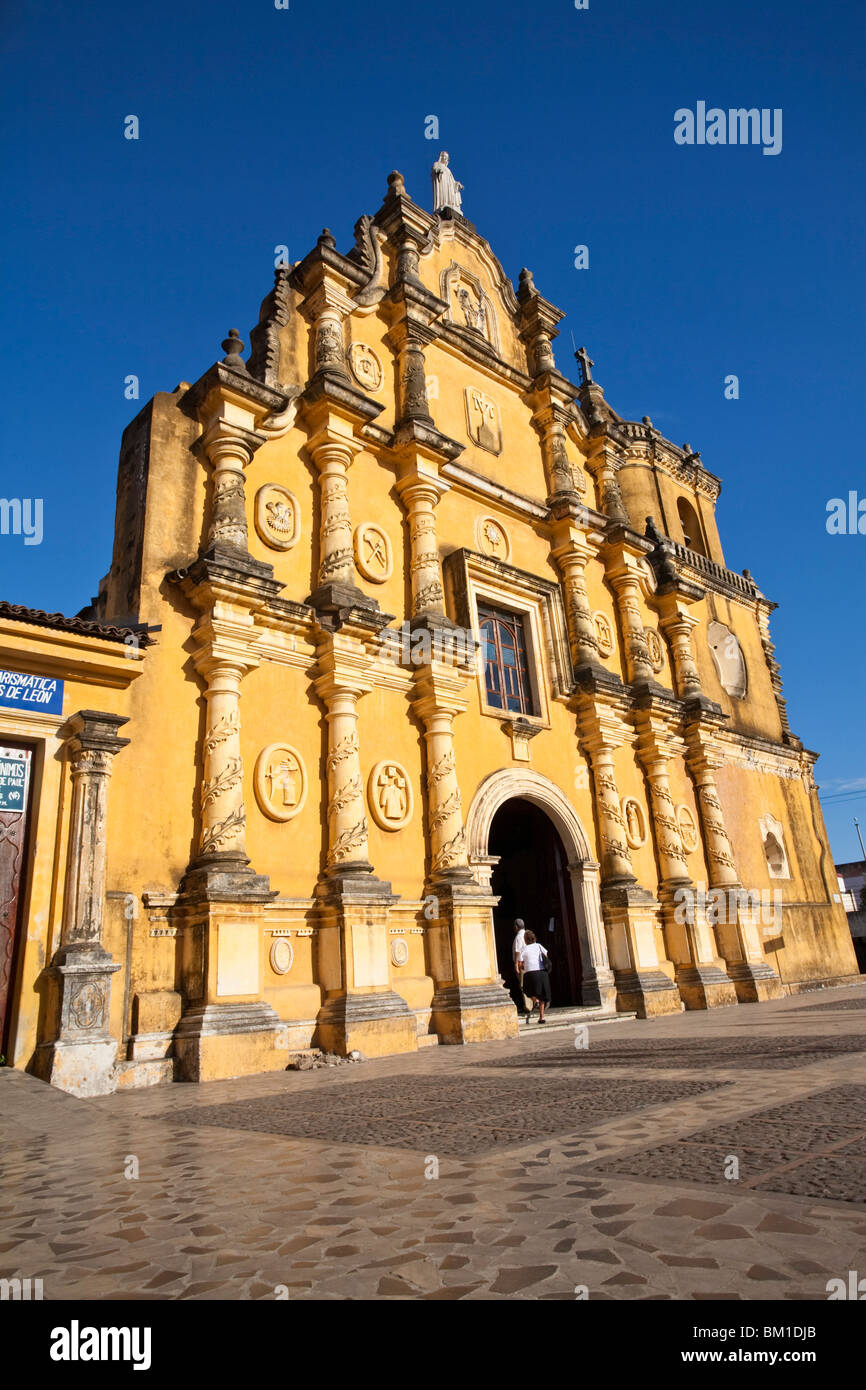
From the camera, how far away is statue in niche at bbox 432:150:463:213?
18312 mm

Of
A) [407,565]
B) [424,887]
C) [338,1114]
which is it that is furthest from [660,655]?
[338,1114]

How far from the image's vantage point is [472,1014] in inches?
401

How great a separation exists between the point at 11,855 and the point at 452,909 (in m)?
5.27

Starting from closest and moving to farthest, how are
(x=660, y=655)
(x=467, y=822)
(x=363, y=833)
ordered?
(x=363, y=833)
(x=467, y=822)
(x=660, y=655)

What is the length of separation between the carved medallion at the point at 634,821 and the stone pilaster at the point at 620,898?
1.75 feet

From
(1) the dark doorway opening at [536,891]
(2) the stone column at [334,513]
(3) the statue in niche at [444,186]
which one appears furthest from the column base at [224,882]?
(3) the statue in niche at [444,186]

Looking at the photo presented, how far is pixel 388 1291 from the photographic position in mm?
1996

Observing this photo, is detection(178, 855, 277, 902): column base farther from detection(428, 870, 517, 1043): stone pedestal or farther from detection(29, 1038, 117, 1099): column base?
detection(428, 870, 517, 1043): stone pedestal

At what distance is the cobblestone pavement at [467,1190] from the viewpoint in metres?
2.07

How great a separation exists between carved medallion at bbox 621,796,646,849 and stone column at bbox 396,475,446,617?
5.36m

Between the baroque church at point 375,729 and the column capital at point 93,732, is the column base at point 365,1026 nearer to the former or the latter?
the baroque church at point 375,729

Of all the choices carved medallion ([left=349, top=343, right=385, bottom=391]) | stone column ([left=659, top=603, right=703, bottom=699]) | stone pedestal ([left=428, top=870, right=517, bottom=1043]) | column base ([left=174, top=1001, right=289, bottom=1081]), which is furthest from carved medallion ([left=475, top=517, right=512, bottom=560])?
column base ([left=174, top=1001, right=289, bottom=1081])
